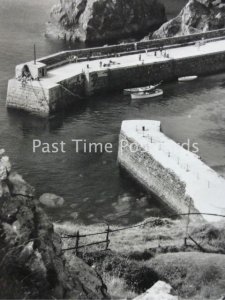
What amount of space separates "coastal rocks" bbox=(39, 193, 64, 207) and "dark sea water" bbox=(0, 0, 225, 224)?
472 mm

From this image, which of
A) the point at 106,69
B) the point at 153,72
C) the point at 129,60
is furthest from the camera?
the point at 129,60

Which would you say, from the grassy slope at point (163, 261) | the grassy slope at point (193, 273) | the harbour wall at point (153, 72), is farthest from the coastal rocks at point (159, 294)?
the harbour wall at point (153, 72)

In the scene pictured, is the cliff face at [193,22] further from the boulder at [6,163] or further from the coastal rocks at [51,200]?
the boulder at [6,163]

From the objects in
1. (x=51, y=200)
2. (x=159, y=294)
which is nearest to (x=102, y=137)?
(x=51, y=200)

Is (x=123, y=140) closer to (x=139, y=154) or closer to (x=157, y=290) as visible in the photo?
(x=139, y=154)

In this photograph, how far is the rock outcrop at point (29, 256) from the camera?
11672 millimetres

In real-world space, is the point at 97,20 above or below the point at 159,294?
above

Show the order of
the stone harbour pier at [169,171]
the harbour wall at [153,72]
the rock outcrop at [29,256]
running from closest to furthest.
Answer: the rock outcrop at [29,256] < the stone harbour pier at [169,171] < the harbour wall at [153,72]

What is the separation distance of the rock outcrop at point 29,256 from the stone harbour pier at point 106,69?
3603 cm

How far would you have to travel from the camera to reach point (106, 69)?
5644 cm

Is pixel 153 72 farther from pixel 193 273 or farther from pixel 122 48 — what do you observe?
pixel 193 273

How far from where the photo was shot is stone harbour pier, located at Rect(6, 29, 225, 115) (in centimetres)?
5059

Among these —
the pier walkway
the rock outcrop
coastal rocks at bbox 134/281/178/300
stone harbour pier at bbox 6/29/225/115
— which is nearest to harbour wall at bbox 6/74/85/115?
stone harbour pier at bbox 6/29/225/115

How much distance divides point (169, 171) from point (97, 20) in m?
55.9
